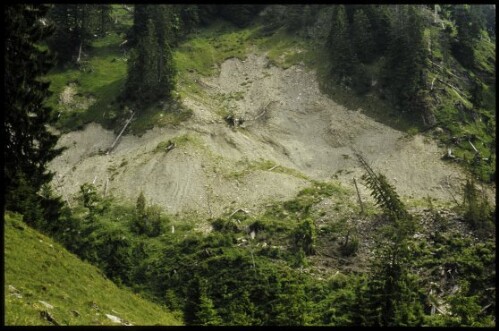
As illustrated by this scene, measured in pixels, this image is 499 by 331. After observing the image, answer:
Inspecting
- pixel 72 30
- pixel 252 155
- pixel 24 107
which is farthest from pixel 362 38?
pixel 24 107

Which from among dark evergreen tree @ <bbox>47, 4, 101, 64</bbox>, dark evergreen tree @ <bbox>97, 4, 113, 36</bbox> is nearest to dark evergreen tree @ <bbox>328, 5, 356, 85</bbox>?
dark evergreen tree @ <bbox>47, 4, 101, 64</bbox>

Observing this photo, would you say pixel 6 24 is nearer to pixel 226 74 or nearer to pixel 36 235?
pixel 36 235

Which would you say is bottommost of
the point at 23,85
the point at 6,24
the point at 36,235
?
the point at 36,235

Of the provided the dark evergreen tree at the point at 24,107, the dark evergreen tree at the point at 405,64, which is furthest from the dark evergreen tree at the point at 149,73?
the dark evergreen tree at the point at 24,107

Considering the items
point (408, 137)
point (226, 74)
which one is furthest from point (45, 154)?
point (226, 74)

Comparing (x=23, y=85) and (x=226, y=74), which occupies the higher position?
(x=23, y=85)

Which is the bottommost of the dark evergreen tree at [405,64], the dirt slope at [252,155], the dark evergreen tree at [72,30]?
the dirt slope at [252,155]

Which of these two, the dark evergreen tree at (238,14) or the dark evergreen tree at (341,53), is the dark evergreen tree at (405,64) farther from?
the dark evergreen tree at (238,14)
